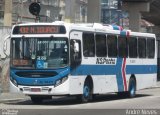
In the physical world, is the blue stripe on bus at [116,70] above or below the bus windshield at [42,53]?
below

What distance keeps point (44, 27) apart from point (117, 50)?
478cm

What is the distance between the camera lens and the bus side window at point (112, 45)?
25.4 m

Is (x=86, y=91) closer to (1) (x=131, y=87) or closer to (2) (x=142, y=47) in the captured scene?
(1) (x=131, y=87)

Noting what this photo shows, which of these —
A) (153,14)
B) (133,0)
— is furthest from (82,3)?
(133,0)

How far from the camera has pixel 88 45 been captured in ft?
77.5

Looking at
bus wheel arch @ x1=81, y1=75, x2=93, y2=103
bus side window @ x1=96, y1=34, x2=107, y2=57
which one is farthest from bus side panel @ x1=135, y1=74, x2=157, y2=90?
bus wheel arch @ x1=81, y1=75, x2=93, y2=103

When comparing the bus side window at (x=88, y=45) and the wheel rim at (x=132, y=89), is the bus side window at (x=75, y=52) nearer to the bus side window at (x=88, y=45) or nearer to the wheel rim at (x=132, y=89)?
the bus side window at (x=88, y=45)

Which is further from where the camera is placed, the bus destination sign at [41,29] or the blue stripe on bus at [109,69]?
the blue stripe on bus at [109,69]

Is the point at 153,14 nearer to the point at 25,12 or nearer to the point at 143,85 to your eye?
the point at 25,12

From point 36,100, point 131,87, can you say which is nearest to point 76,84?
point 36,100

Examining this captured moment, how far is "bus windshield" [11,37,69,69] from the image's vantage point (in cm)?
2212

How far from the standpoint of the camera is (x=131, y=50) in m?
27.6

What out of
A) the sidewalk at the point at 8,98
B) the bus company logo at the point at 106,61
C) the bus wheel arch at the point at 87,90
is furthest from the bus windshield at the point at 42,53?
the bus company logo at the point at 106,61

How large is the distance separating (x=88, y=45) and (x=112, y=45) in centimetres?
232
